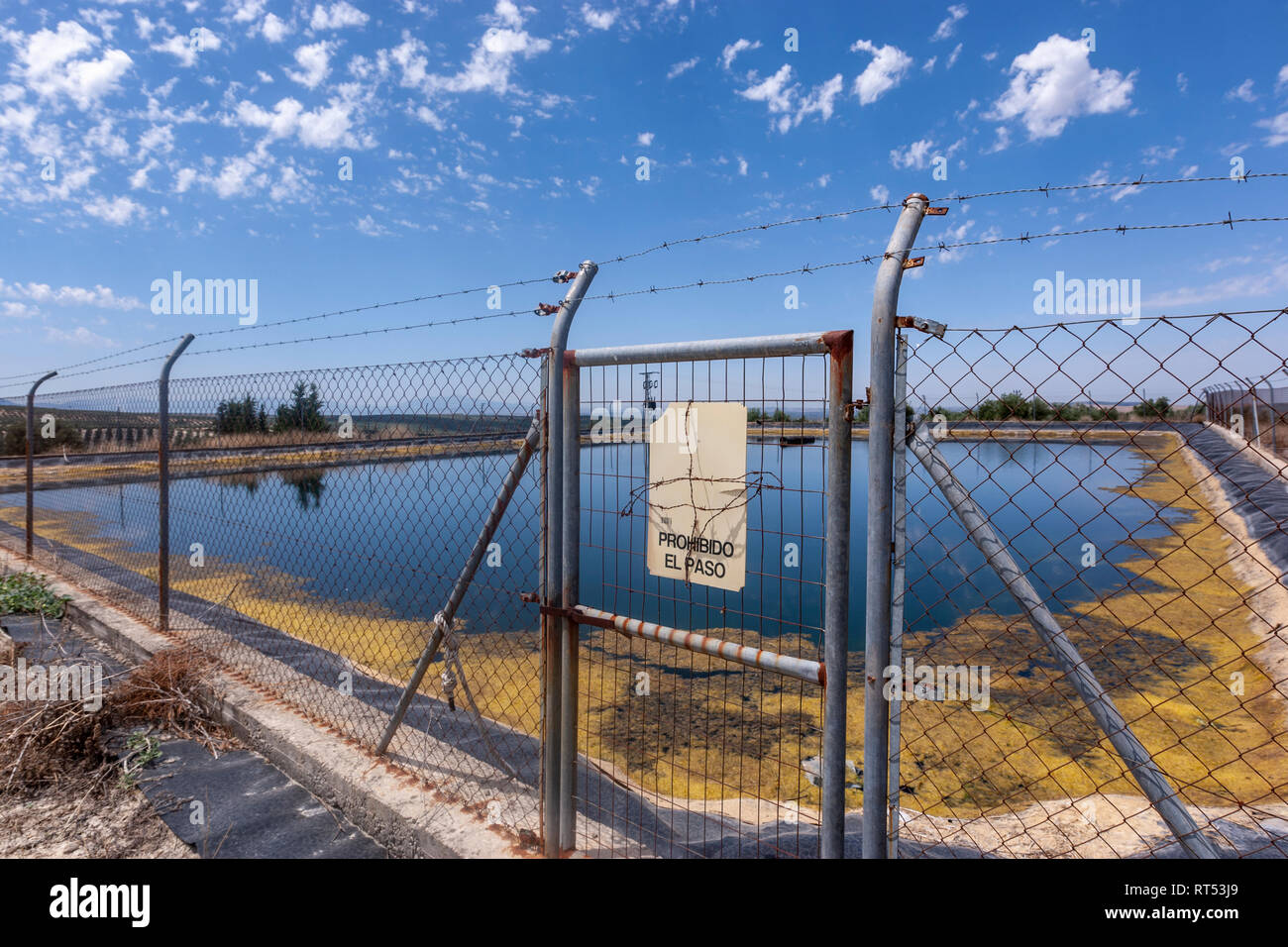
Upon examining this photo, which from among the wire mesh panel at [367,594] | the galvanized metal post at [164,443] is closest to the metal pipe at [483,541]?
the wire mesh panel at [367,594]

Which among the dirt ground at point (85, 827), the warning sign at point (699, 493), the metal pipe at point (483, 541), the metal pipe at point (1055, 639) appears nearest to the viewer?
the metal pipe at point (1055, 639)

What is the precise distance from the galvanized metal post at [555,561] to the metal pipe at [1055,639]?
133cm

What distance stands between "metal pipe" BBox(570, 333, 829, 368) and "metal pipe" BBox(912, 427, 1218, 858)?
41cm

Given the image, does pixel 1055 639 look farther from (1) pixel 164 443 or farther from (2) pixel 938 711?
(1) pixel 164 443

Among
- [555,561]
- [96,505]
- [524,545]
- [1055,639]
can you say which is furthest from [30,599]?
[96,505]

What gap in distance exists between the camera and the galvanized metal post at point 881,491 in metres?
1.89

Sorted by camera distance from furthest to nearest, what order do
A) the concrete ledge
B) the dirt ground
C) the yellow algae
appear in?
the yellow algae → the dirt ground → the concrete ledge

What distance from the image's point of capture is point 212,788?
12.0 feet

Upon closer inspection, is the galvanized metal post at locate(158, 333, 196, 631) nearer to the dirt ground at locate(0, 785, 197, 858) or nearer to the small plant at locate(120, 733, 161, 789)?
the small plant at locate(120, 733, 161, 789)

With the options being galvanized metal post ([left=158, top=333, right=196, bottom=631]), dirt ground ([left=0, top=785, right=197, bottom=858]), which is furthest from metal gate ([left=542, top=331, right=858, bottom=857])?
galvanized metal post ([left=158, top=333, right=196, bottom=631])

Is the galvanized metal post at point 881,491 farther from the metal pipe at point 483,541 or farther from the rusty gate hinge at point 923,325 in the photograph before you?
the metal pipe at point 483,541

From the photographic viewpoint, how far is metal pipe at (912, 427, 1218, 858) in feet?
6.00
